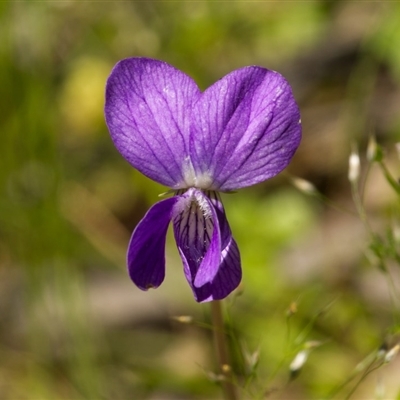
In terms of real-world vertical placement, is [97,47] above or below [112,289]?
above

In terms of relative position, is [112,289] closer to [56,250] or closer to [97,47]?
[56,250]

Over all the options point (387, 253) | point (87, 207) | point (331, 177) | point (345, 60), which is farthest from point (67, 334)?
point (345, 60)

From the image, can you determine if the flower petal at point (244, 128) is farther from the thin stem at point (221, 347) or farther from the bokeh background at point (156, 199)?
the bokeh background at point (156, 199)

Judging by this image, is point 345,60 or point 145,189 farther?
point 345,60

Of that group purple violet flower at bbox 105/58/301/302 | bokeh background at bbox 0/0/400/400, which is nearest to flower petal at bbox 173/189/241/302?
purple violet flower at bbox 105/58/301/302

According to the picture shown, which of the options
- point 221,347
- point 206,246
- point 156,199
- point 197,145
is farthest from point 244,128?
point 156,199

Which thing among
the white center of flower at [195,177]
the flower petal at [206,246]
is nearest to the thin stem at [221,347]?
the flower petal at [206,246]

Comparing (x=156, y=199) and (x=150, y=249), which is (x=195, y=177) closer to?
(x=150, y=249)
